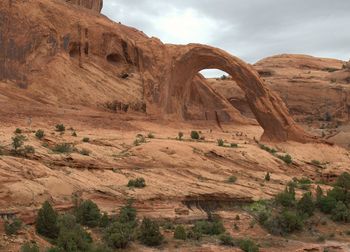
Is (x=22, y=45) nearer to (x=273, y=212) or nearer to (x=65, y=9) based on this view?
(x=65, y=9)

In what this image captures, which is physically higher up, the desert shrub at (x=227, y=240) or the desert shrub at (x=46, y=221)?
the desert shrub at (x=46, y=221)

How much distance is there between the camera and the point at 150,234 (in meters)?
18.2

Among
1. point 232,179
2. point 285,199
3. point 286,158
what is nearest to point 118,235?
point 232,179

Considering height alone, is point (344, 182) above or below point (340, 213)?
above

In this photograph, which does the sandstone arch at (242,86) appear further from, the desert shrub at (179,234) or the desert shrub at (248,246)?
the desert shrub at (179,234)

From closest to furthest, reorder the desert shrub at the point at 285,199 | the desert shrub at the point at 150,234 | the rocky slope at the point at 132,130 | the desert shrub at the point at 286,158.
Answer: the desert shrub at the point at 150,234 < the rocky slope at the point at 132,130 < the desert shrub at the point at 285,199 < the desert shrub at the point at 286,158

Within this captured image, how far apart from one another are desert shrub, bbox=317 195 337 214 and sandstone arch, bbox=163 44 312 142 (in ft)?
26.8

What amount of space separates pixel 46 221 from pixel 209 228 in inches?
239

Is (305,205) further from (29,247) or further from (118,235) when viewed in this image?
(29,247)

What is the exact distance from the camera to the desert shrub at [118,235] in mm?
17484

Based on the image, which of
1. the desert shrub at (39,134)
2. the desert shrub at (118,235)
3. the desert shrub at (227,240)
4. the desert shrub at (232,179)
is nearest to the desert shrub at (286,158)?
the desert shrub at (232,179)

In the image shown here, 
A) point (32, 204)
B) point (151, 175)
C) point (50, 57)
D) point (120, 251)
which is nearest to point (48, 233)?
point (32, 204)

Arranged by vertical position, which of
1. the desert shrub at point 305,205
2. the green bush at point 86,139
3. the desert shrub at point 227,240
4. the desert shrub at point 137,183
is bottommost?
the desert shrub at point 227,240

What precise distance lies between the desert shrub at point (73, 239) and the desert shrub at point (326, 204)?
1141 cm
